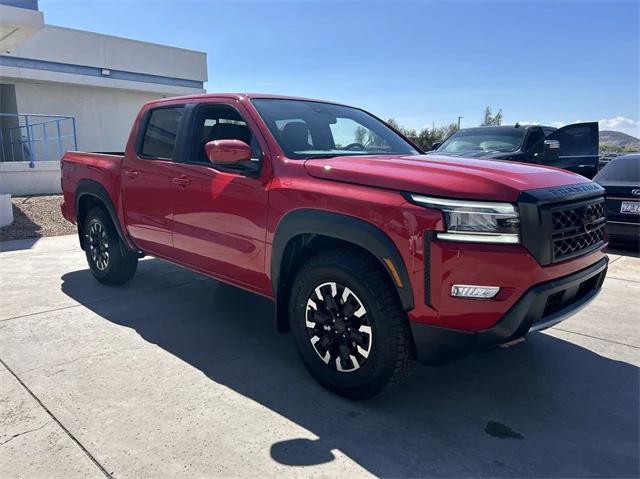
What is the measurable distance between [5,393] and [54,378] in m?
0.29

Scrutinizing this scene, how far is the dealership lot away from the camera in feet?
8.33

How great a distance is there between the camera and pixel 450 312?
264cm

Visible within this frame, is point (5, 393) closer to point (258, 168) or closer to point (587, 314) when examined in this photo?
point (258, 168)

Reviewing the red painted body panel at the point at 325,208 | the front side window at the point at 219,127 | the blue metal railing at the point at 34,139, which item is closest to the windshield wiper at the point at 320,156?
the red painted body panel at the point at 325,208

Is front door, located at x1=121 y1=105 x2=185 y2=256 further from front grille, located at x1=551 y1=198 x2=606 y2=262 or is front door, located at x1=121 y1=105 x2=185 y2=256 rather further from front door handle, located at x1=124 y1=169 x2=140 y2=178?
front grille, located at x1=551 y1=198 x2=606 y2=262

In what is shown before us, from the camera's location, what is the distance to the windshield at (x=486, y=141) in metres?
8.75

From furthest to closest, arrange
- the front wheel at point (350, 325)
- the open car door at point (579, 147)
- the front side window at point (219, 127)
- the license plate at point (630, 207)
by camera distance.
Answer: the open car door at point (579, 147)
the license plate at point (630, 207)
the front side window at point (219, 127)
the front wheel at point (350, 325)

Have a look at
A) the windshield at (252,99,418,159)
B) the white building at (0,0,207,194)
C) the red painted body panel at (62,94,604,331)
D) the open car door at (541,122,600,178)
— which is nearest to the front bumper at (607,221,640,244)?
the open car door at (541,122,600,178)

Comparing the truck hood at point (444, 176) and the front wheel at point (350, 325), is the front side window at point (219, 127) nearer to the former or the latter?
the truck hood at point (444, 176)

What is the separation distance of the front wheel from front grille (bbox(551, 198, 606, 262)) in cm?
94

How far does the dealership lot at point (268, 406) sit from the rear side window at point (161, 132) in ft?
4.93

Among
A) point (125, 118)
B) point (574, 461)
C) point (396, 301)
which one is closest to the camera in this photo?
point (574, 461)

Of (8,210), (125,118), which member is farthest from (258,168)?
(125,118)

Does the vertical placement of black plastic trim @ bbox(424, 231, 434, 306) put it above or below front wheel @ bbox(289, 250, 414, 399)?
above
